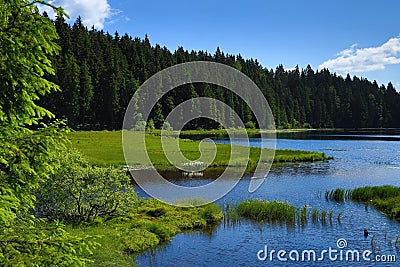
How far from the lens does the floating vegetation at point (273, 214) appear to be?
105 feet

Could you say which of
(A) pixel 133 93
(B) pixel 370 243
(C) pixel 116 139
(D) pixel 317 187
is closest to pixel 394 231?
(B) pixel 370 243

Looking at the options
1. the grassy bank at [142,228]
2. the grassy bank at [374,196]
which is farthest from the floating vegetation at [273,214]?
the grassy bank at [374,196]

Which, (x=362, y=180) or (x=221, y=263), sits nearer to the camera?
(x=221, y=263)

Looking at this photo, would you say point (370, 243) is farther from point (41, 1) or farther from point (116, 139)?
point (116, 139)

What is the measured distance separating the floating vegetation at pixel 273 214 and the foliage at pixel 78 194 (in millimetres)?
8747

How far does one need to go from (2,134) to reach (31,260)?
234 cm

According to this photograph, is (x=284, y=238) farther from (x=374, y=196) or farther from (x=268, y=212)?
(x=374, y=196)

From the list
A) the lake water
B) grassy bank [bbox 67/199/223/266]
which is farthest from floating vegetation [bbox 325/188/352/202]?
grassy bank [bbox 67/199/223/266]

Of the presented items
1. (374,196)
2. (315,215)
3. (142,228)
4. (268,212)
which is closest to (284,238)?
(268,212)

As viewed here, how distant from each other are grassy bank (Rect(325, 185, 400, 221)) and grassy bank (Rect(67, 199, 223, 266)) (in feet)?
43.3

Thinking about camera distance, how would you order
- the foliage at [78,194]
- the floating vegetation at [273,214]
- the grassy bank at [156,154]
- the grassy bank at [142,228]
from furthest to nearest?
the grassy bank at [156,154]
the floating vegetation at [273,214]
the foliage at [78,194]
the grassy bank at [142,228]

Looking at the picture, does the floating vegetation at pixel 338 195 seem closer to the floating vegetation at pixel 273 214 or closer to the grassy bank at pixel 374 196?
the grassy bank at pixel 374 196

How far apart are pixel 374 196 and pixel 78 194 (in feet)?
87.8

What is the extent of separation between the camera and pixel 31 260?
751 cm
